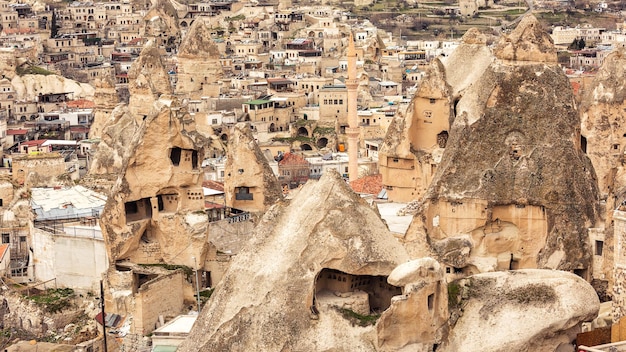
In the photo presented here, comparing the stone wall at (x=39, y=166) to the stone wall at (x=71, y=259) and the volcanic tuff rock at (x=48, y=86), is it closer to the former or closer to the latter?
the stone wall at (x=71, y=259)

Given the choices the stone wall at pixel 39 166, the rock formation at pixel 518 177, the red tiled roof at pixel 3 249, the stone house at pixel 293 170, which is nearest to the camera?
the rock formation at pixel 518 177

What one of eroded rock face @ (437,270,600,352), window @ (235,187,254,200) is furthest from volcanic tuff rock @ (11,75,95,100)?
eroded rock face @ (437,270,600,352)

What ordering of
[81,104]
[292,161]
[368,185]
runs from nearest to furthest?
[368,185] → [292,161] → [81,104]

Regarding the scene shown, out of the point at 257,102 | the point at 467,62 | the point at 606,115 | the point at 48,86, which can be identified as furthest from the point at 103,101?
the point at 467,62

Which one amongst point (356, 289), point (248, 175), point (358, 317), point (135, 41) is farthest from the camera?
point (135, 41)

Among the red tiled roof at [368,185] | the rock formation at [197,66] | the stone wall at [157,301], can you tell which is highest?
the stone wall at [157,301]

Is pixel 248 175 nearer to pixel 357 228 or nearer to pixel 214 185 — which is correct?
pixel 357 228

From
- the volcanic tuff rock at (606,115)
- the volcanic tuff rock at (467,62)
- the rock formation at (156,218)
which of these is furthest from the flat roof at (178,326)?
the volcanic tuff rock at (606,115)
